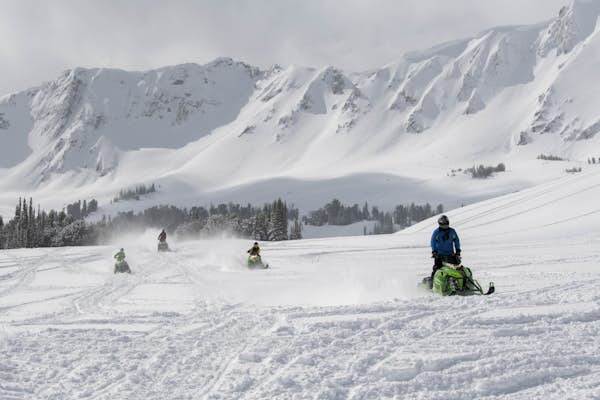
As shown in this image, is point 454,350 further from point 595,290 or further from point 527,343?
point 595,290

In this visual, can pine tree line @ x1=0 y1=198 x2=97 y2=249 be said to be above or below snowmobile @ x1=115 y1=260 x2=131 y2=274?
above

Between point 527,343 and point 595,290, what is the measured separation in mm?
4816

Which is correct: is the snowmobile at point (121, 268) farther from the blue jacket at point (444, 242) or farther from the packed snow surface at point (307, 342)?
the blue jacket at point (444, 242)

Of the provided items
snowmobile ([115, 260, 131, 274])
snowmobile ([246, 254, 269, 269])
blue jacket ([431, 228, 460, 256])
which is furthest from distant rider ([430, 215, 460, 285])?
snowmobile ([115, 260, 131, 274])

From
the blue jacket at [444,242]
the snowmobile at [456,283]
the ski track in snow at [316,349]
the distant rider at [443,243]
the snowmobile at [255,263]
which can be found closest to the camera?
the ski track in snow at [316,349]

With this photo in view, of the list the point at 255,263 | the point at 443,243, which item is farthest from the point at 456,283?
the point at 255,263

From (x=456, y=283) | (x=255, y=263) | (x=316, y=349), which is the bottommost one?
(x=316, y=349)

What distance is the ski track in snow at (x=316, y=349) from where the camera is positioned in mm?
6605

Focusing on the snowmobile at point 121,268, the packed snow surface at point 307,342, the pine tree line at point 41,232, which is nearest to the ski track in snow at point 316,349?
the packed snow surface at point 307,342

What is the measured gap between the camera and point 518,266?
70.9 ft

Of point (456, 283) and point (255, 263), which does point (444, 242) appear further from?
point (255, 263)

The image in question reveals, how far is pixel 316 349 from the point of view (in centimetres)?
799

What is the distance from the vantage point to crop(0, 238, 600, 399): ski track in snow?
661 centimetres

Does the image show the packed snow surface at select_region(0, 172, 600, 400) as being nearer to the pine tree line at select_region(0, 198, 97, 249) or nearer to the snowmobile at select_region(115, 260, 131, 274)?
the snowmobile at select_region(115, 260, 131, 274)
